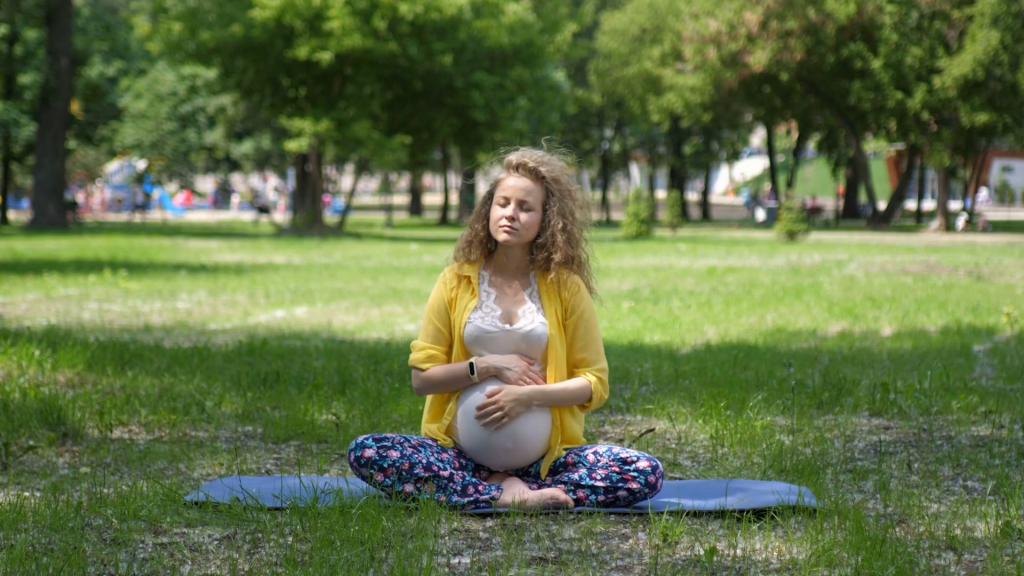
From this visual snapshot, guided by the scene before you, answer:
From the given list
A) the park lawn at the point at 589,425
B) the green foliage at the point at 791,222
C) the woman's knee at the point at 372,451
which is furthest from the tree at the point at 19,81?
the woman's knee at the point at 372,451

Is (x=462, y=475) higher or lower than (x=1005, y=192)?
higher

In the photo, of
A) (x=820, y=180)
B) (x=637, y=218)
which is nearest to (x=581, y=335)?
(x=637, y=218)

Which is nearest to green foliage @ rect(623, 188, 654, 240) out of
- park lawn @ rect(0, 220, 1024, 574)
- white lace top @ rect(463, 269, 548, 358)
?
park lawn @ rect(0, 220, 1024, 574)

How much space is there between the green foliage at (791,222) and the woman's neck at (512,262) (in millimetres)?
29529

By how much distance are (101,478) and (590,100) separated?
53.7 m

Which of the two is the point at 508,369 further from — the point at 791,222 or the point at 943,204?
the point at 943,204

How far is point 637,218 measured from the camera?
121 feet

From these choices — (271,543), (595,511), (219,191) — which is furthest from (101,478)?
(219,191)

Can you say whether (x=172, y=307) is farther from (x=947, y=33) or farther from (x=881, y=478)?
(x=947, y=33)

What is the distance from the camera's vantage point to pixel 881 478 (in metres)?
Result: 6.05

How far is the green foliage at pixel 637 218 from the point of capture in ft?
120

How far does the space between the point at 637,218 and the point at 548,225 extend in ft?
103

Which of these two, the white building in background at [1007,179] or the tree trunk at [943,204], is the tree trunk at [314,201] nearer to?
the tree trunk at [943,204]

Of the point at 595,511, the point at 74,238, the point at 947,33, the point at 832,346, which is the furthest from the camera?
the point at 947,33
